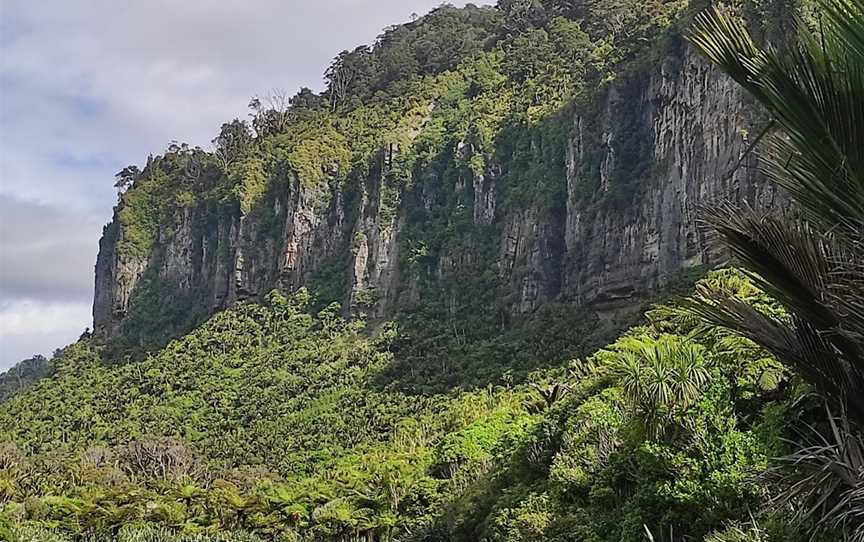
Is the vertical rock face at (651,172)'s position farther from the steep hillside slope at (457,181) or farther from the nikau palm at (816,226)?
the nikau palm at (816,226)

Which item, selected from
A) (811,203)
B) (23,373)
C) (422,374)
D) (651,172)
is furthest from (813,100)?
(23,373)

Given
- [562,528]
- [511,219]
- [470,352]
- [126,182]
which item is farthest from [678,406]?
[126,182]

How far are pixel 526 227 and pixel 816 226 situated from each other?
7059cm

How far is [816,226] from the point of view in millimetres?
4176

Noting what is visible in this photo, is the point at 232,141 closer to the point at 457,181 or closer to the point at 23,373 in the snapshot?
the point at 457,181

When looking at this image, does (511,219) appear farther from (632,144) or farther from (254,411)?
(254,411)

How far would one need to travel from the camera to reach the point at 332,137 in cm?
9375

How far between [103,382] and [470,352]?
35706mm

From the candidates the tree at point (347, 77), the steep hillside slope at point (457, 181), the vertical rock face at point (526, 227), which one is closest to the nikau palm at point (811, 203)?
the vertical rock face at point (526, 227)

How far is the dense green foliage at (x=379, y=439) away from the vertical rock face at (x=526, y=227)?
557 cm

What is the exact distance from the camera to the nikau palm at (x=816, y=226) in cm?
379

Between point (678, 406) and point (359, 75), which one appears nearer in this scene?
point (678, 406)

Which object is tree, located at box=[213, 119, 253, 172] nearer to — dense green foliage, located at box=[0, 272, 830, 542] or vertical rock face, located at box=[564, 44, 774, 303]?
dense green foliage, located at box=[0, 272, 830, 542]

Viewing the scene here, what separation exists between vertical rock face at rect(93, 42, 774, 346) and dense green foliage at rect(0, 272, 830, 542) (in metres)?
5.57
